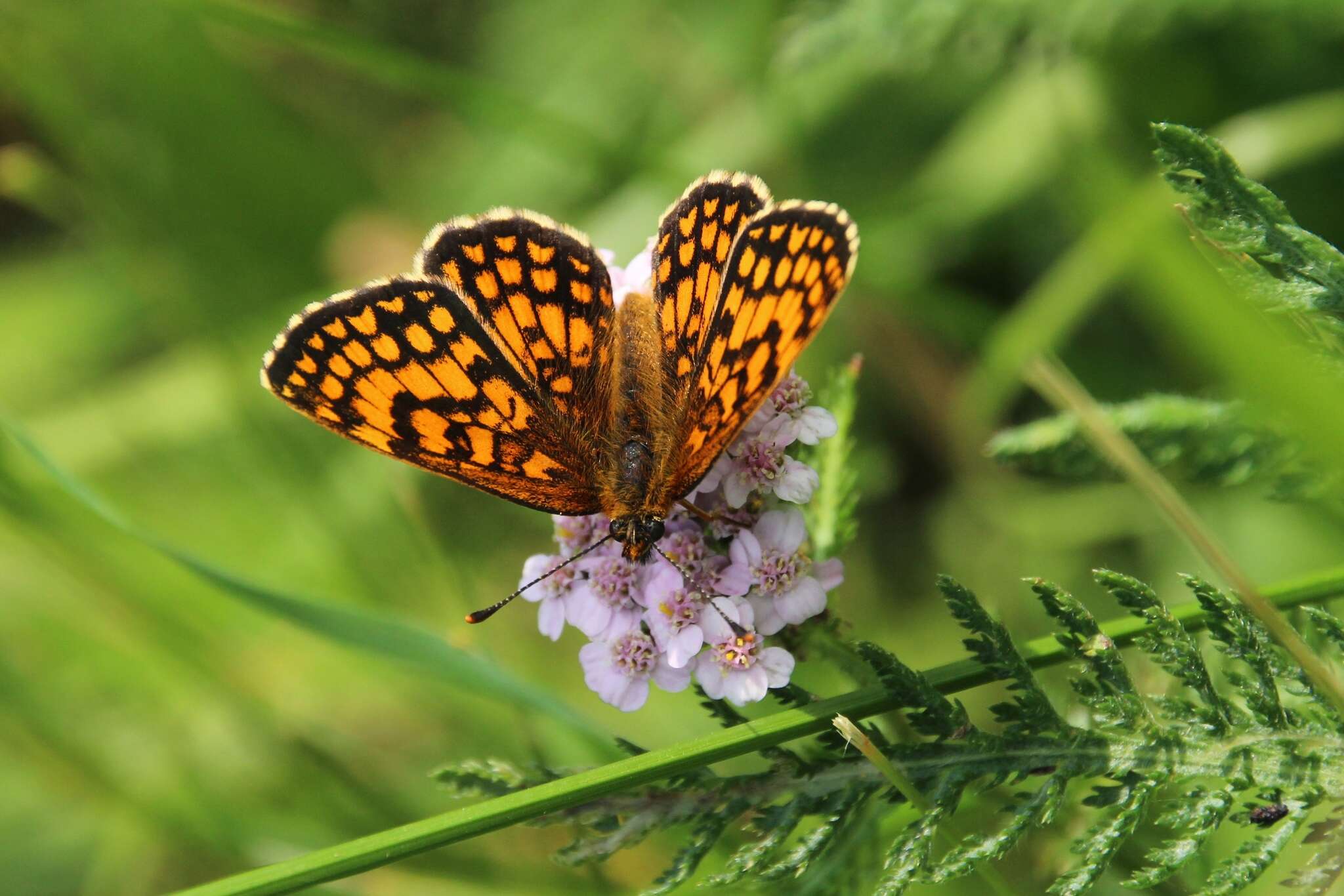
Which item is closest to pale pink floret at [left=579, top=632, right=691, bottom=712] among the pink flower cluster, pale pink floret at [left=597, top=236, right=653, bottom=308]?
the pink flower cluster

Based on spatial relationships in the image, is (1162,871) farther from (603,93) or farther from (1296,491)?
(603,93)

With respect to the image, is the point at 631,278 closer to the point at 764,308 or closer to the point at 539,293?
the point at 539,293

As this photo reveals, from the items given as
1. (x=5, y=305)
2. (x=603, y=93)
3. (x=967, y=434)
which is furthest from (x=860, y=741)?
(x=5, y=305)

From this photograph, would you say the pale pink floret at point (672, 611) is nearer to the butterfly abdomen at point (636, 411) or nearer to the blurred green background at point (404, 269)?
the butterfly abdomen at point (636, 411)

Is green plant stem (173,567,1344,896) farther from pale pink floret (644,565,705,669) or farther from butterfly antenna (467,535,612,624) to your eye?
butterfly antenna (467,535,612,624)

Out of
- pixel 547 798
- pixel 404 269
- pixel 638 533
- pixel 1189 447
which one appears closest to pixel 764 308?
pixel 638 533
